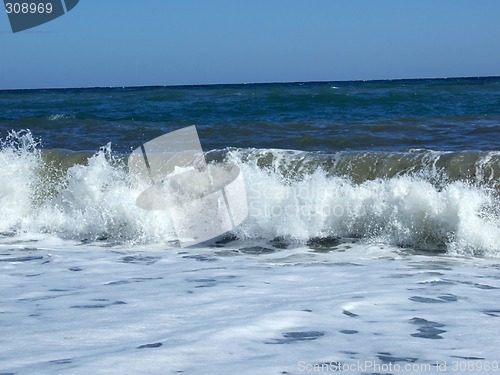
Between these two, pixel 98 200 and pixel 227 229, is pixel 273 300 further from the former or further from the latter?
pixel 98 200

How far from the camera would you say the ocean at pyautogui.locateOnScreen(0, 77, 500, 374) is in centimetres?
318

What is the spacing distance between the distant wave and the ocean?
0.05ft

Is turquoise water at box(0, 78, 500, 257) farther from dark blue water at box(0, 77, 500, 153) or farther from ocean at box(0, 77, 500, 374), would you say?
dark blue water at box(0, 77, 500, 153)

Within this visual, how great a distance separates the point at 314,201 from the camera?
6.88m

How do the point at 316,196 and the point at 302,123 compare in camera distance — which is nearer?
the point at 316,196

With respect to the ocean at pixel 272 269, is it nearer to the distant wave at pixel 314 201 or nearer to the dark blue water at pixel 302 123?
the distant wave at pixel 314 201

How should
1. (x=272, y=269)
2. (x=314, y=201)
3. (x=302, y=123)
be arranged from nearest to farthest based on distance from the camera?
(x=272, y=269) → (x=314, y=201) → (x=302, y=123)

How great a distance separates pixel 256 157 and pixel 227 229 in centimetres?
195

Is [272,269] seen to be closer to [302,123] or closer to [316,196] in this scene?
[316,196]

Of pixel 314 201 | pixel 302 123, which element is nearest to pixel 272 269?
pixel 314 201

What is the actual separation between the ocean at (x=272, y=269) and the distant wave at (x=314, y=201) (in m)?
0.02

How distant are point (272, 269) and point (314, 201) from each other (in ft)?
5.73

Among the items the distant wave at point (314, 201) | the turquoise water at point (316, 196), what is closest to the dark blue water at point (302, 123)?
the turquoise water at point (316, 196)

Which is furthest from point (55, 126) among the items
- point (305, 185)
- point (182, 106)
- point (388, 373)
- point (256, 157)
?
point (388, 373)
